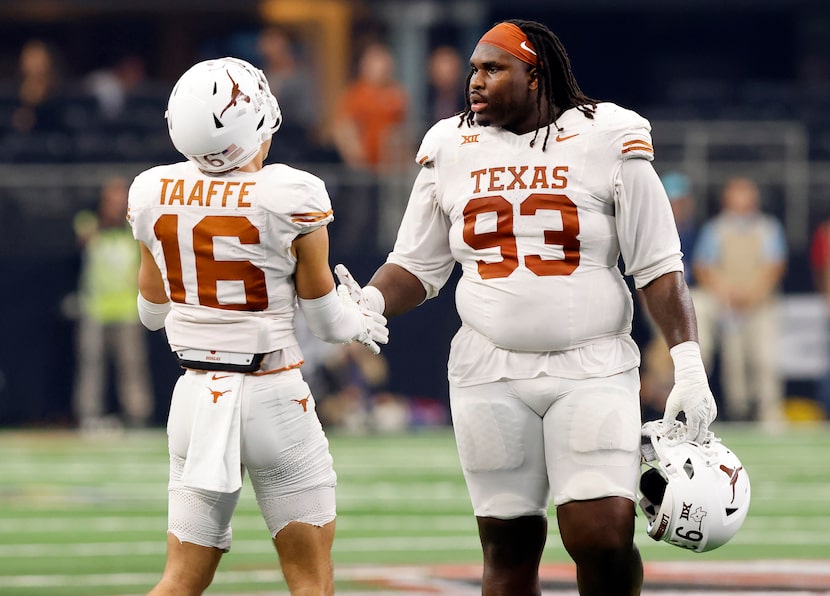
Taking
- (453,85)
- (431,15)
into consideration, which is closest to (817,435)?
(453,85)

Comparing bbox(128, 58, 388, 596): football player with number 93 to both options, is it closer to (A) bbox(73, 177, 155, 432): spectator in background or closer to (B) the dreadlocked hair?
(B) the dreadlocked hair

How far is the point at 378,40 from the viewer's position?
21531 millimetres

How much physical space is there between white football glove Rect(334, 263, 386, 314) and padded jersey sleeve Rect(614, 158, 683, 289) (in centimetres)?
77

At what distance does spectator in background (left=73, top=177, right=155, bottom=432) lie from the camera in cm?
1528

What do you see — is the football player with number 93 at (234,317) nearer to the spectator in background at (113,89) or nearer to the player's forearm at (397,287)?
the player's forearm at (397,287)

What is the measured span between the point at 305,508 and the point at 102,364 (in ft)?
36.0

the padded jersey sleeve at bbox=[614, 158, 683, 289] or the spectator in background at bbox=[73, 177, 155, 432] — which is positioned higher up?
the padded jersey sleeve at bbox=[614, 158, 683, 289]

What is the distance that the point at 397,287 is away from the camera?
5445mm

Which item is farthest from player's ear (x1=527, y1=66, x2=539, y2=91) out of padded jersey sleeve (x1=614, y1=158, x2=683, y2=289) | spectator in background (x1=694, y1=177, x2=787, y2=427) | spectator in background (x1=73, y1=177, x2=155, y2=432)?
spectator in background (x1=694, y1=177, x2=787, y2=427)

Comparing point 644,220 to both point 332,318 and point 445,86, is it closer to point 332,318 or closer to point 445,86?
point 332,318

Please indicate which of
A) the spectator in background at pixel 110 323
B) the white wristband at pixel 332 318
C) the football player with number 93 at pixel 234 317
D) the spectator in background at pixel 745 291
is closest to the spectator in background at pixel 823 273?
the spectator in background at pixel 745 291

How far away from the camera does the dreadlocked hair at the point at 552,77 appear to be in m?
5.15

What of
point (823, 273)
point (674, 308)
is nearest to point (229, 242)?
point (674, 308)

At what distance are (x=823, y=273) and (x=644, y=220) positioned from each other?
1135cm
